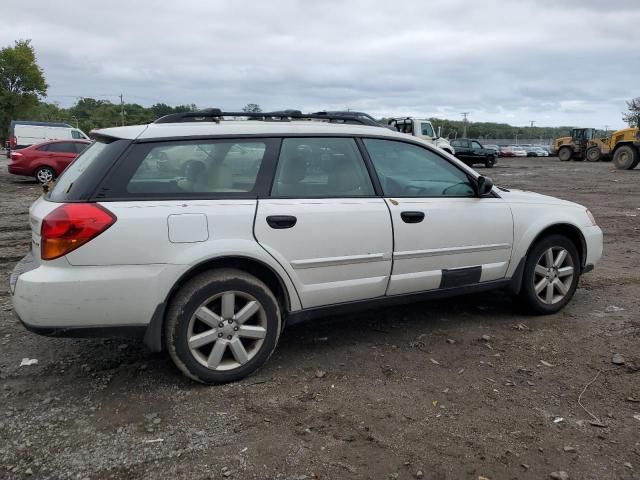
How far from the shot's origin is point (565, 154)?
3859 cm

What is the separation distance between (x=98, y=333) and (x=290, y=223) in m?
1.30

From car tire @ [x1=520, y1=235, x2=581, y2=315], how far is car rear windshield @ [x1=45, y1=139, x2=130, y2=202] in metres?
3.29

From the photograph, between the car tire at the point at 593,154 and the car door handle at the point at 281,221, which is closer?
the car door handle at the point at 281,221

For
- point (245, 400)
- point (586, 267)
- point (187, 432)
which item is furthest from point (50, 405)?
point (586, 267)

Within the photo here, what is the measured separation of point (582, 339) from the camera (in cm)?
425

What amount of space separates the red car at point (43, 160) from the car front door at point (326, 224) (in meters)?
14.1

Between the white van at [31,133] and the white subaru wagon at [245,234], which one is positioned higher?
the white van at [31,133]

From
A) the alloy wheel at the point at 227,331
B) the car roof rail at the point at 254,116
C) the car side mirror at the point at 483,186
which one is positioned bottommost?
the alloy wheel at the point at 227,331

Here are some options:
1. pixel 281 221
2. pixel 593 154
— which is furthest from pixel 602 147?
pixel 281 221

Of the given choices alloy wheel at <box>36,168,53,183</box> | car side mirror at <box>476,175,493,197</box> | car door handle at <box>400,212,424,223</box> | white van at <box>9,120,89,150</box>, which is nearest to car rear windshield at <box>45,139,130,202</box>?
car door handle at <box>400,212,424,223</box>

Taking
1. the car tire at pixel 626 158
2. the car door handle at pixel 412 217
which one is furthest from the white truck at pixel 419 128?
the car door handle at pixel 412 217

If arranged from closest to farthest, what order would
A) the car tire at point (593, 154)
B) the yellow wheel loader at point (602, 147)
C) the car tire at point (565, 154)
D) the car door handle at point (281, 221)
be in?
the car door handle at point (281, 221)
the yellow wheel loader at point (602, 147)
the car tire at point (593, 154)
the car tire at point (565, 154)

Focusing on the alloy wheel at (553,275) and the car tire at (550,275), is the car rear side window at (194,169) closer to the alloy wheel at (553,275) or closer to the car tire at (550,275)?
the car tire at (550,275)

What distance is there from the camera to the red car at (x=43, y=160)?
16.1 metres
